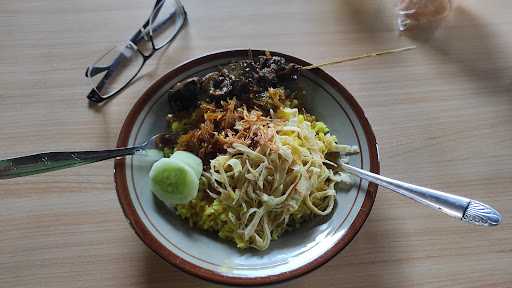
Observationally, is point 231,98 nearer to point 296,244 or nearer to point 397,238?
point 296,244

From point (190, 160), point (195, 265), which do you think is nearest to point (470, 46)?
point (190, 160)

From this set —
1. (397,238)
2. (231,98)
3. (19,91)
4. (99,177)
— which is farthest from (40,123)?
(397,238)

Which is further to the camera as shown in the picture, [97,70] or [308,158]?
[97,70]

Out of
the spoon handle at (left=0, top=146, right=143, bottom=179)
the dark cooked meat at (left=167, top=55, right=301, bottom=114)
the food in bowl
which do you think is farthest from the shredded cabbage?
the spoon handle at (left=0, top=146, right=143, bottom=179)

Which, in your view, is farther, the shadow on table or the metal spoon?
the shadow on table

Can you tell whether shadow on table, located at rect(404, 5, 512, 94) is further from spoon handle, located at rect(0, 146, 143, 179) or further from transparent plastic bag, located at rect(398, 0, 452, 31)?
spoon handle, located at rect(0, 146, 143, 179)

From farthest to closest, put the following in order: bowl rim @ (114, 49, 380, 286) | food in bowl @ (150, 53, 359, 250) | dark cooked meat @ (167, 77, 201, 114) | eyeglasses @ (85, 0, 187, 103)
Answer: eyeglasses @ (85, 0, 187, 103)
dark cooked meat @ (167, 77, 201, 114)
food in bowl @ (150, 53, 359, 250)
bowl rim @ (114, 49, 380, 286)
